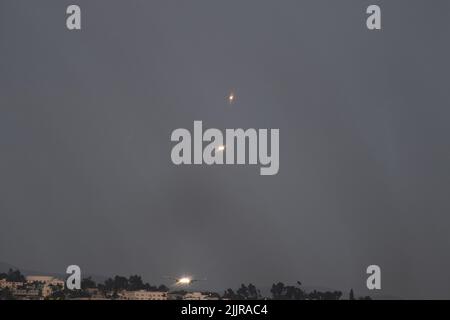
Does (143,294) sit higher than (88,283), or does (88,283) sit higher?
(88,283)

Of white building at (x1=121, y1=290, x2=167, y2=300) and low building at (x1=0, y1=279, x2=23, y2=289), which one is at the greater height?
low building at (x1=0, y1=279, x2=23, y2=289)

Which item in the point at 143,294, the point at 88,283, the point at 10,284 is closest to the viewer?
the point at 88,283

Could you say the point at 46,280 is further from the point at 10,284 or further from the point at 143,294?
the point at 143,294

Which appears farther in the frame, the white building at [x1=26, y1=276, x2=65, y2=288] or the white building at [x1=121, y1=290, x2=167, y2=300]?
the white building at [x1=121, y1=290, x2=167, y2=300]

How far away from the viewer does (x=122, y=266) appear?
52.5 m

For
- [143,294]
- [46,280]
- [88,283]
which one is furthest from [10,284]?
[143,294]

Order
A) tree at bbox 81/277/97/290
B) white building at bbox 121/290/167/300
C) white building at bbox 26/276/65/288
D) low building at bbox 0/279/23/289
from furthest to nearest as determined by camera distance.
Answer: white building at bbox 121/290/167/300
white building at bbox 26/276/65/288
low building at bbox 0/279/23/289
tree at bbox 81/277/97/290

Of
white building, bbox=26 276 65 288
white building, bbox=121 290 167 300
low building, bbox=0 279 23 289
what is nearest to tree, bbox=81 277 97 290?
white building, bbox=26 276 65 288

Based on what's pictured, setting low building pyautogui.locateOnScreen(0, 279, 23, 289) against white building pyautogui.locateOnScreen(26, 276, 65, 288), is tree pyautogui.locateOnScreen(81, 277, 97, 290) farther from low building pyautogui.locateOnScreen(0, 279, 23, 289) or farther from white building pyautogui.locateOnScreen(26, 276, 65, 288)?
low building pyautogui.locateOnScreen(0, 279, 23, 289)

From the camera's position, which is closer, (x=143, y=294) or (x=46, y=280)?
(x=46, y=280)
